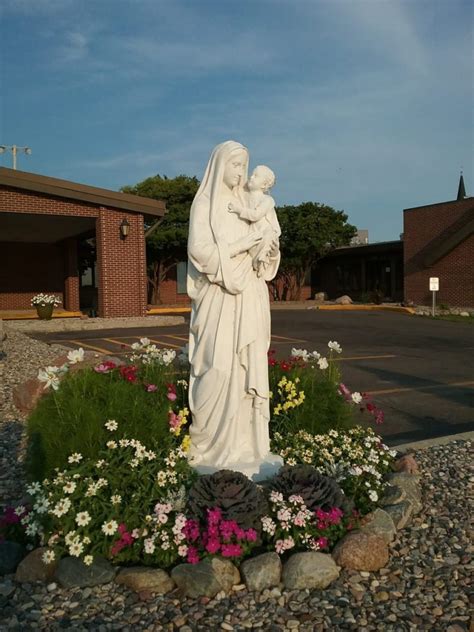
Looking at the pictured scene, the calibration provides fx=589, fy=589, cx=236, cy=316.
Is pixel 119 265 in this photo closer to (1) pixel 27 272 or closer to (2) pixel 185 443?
(1) pixel 27 272

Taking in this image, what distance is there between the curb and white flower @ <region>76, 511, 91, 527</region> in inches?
120

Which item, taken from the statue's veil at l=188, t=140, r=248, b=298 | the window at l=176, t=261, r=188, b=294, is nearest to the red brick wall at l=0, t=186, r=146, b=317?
the window at l=176, t=261, r=188, b=294

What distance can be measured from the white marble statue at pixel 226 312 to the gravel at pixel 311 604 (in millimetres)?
1098

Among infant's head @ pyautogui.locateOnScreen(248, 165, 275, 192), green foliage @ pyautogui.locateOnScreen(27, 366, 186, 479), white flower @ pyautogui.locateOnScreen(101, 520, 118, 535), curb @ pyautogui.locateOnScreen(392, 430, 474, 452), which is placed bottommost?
curb @ pyautogui.locateOnScreen(392, 430, 474, 452)

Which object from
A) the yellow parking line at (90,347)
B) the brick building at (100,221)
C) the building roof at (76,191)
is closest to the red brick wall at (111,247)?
the brick building at (100,221)

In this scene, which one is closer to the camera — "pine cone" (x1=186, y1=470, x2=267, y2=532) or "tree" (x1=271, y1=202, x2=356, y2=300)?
"pine cone" (x1=186, y1=470, x2=267, y2=532)

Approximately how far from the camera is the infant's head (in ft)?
13.2

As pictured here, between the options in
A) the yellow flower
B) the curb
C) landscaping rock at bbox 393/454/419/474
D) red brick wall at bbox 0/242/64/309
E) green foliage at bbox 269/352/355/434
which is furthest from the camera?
red brick wall at bbox 0/242/64/309

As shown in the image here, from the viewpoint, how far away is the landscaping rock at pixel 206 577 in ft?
9.75

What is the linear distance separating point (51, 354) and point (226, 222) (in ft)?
26.5

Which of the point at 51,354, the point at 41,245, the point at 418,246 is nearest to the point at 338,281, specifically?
the point at 418,246

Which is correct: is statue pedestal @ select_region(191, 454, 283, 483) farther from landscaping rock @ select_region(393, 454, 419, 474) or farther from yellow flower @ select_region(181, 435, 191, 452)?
landscaping rock @ select_region(393, 454, 419, 474)

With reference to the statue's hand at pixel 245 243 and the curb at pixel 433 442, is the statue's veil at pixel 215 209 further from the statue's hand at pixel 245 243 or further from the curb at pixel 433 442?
the curb at pixel 433 442

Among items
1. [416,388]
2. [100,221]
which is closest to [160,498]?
[416,388]
